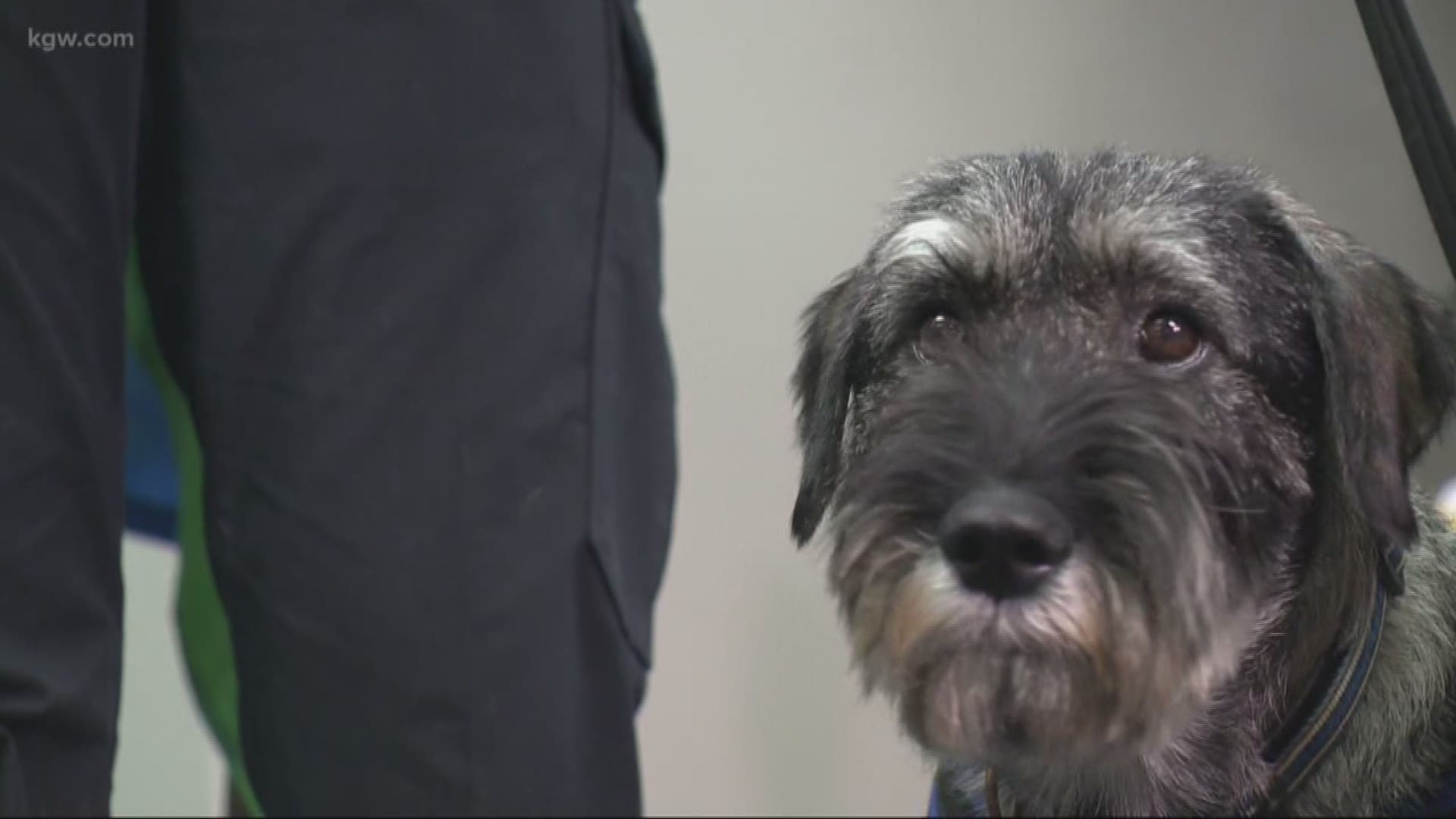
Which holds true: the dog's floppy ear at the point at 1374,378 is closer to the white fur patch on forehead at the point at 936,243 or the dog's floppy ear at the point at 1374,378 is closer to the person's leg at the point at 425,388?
the white fur patch on forehead at the point at 936,243

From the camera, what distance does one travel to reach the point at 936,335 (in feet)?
3.89

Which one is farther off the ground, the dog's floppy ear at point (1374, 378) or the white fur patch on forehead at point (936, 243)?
the white fur patch on forehead at point (936, 243)

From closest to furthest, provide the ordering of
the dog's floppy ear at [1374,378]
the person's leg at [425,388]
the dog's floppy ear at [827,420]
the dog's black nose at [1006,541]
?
the person's leg at [425,388]
the dog's black nose at [1006,541]
the dog's floppy ear at [1374,378]
the dog's floppy ear at [827,420]

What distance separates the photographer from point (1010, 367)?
104cm

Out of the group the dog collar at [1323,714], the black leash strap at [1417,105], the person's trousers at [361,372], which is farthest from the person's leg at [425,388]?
the black leash strap at [1417,105]

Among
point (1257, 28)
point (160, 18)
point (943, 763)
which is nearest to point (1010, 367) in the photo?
point (943, 763)

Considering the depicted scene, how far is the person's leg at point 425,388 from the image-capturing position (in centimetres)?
67

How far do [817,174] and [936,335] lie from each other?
387 millimetres

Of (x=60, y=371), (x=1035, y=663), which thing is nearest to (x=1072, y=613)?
(x=1035, y=663)

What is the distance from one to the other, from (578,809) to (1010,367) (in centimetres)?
54

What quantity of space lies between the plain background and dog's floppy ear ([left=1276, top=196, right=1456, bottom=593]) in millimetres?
192

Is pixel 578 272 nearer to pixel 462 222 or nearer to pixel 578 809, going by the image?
pixel 462 222

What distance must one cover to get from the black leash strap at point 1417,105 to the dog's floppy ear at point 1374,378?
0.09 metres

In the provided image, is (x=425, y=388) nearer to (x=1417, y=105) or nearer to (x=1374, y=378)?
(x=1374, y=378)
